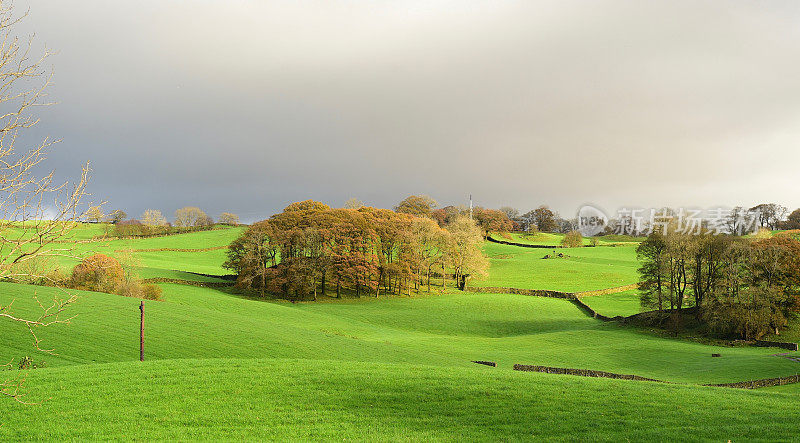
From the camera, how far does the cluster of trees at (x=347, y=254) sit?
70.6 m

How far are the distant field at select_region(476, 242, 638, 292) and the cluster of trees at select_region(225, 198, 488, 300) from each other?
30.9 feet

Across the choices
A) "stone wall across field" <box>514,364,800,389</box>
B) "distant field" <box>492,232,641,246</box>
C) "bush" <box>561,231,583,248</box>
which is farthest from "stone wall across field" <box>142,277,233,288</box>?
"bush" <box>561,231,583,248</box>

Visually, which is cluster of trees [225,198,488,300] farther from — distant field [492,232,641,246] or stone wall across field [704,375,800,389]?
distant field [492,232,641,246]

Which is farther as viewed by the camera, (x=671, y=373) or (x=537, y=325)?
(x=537, y=325)

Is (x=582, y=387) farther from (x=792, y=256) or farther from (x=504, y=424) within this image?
(x=792, y=256)

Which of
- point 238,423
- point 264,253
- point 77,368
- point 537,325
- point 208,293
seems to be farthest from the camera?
point 264,253

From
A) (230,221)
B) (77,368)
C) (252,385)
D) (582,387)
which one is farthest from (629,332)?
(230,221)

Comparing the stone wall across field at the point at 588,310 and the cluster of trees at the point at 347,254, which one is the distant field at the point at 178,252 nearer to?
the cluster of trees at the point at 347,254

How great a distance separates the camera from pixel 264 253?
75.0 m

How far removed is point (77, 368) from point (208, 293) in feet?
144

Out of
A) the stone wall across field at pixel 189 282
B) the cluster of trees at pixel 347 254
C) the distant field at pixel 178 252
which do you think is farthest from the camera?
the distant field at pixel 178 252

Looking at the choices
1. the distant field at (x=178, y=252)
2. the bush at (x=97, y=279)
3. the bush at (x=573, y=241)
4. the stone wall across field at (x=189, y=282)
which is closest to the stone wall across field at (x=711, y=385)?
the bush at (x=97, y=279)

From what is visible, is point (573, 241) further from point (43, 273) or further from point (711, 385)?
point (43, 273)

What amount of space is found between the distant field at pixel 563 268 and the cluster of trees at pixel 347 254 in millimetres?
9425
